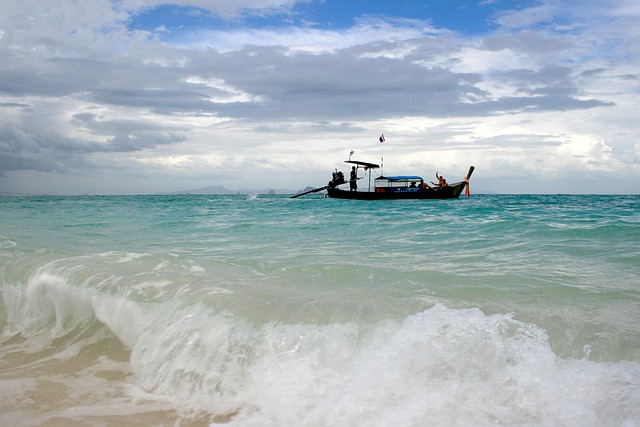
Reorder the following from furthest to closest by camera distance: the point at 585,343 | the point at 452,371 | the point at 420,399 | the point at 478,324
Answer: the point at 478,324 → the point at 585,343 → the point at 452,371 → the point at 420,399

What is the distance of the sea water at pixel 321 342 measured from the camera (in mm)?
3619

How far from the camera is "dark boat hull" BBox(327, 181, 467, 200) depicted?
153ft

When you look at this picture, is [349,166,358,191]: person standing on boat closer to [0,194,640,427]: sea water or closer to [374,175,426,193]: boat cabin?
[374,175,426,193]: boat cabin

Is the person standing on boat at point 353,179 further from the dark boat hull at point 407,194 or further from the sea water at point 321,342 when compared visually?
the sea water at point 321,342

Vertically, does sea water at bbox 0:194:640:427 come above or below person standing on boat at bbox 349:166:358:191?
below

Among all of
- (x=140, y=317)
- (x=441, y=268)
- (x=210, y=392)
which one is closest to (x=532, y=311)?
(x=441, y=268)

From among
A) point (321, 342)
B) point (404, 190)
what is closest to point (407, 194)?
point (404, 190)

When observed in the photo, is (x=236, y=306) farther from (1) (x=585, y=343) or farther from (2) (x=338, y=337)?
(1) (x=585, y=343)

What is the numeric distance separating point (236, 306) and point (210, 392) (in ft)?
4.77

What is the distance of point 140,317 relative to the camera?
5.59 meters

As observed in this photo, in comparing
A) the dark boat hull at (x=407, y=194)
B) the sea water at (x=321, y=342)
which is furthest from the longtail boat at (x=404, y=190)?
the sea water at (x=321, y=342)

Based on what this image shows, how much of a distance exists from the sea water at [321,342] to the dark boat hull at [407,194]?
3813cm

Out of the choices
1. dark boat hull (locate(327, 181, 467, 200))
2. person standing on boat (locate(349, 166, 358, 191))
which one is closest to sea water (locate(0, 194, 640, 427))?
dark boat hull (locate(327, 181, 467, 200))

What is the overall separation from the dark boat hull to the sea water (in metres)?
38.1
